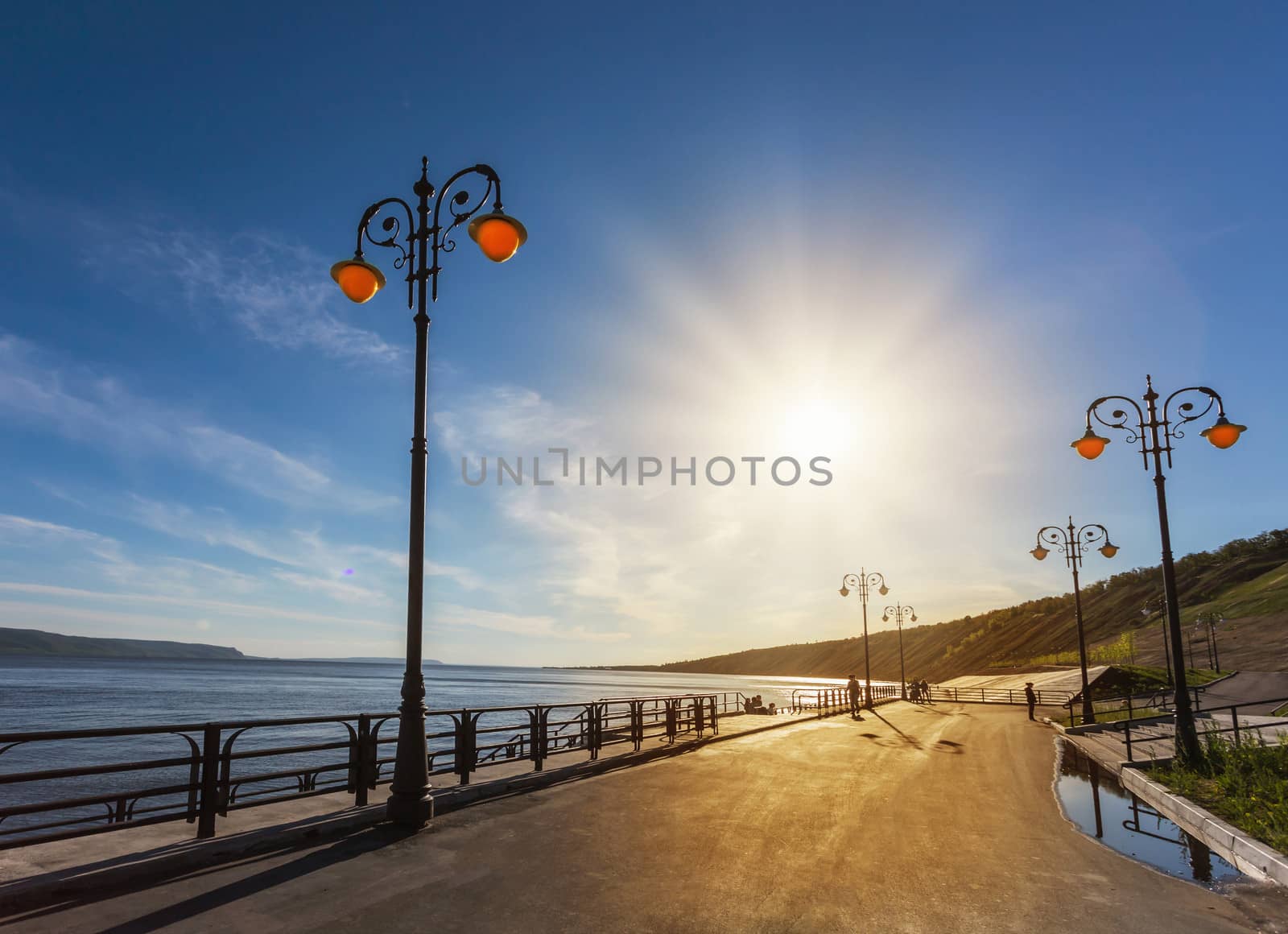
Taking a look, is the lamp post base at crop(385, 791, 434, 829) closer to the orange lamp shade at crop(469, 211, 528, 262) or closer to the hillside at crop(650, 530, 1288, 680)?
the orange lamp shade at crop(469, 211, 528, 262)

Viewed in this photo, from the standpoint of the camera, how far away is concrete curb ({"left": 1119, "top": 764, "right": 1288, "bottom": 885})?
695cm

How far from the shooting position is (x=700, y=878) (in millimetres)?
6738

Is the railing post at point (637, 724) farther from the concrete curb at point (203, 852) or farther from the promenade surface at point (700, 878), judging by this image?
the concrete curb at point (203, 852)

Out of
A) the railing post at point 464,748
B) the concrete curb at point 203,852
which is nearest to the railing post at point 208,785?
the concrete curb at point 203,852

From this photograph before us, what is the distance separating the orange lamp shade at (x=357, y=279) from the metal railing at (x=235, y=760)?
507 cm

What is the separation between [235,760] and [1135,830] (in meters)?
21.7

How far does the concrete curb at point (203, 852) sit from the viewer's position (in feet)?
18.5

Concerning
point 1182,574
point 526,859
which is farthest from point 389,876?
point 1182,574

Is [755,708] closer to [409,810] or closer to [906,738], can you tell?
[906,738]

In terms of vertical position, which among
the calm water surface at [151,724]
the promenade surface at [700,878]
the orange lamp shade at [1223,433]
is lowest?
the calm water surface at [151,724]

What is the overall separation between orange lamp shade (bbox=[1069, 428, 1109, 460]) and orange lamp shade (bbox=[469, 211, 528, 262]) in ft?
38.1

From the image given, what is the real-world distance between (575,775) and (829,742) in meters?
9.58

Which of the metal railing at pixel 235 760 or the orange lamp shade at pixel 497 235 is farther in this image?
the orange lamp shade at pixel 497 235

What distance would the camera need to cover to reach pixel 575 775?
42.1ft
